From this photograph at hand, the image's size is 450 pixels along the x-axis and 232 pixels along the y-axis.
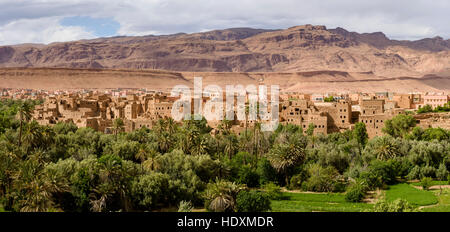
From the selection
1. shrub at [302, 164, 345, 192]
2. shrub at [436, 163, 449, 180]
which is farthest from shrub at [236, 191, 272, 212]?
shrub at [436, 163, 449, 180]

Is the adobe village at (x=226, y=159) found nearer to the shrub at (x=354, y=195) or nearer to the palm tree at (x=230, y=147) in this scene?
the palm tree at (x=230, y=147)

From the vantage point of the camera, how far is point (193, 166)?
27.8m

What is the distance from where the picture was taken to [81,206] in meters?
22.0

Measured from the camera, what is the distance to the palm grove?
21844mm

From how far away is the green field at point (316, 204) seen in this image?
23547 millimetres

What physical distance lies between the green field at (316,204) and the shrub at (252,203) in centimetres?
182

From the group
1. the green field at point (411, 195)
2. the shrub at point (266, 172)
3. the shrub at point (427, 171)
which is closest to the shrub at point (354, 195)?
the green field at point (411, 195)

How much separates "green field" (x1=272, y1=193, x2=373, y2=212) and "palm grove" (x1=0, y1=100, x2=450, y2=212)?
878 millimetres

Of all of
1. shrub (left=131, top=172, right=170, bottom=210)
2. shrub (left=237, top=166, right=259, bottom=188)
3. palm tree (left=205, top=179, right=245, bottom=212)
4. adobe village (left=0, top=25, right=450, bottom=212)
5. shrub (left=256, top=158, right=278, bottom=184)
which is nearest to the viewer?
palm tree (left=205, top=179, right=245, bottom=212)

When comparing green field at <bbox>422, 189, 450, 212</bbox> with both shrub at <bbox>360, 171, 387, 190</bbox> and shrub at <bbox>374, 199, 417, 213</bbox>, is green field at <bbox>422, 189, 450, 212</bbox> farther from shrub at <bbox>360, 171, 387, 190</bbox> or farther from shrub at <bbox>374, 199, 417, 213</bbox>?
shrub at <bbox>374, 199, 417, 213</bbox>
